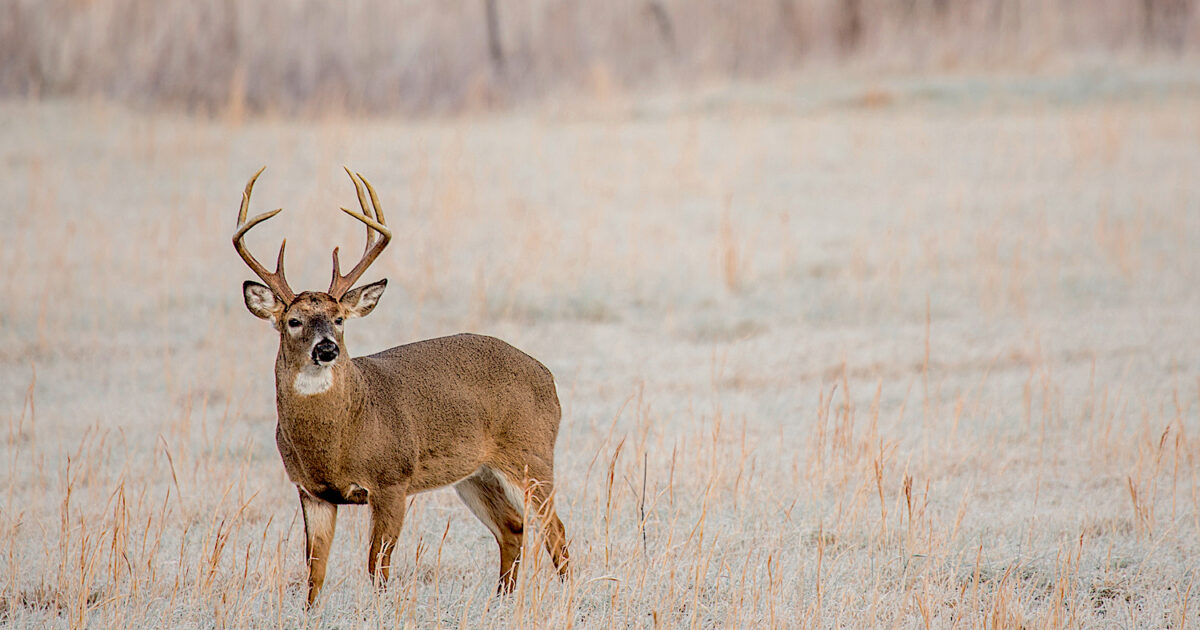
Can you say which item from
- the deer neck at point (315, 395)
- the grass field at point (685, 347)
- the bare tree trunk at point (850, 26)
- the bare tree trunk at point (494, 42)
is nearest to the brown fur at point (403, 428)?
the deer neck at point (315, 395)

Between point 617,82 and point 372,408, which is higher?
point 617,82

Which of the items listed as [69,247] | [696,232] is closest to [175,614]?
[69,247]

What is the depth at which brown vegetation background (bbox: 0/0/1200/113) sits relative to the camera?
55.9ft

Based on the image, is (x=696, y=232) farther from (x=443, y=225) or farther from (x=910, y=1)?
(x=910, y=1)

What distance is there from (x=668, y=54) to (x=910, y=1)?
163 inches

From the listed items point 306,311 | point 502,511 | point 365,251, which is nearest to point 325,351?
point 306,311

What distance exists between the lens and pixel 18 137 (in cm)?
1473

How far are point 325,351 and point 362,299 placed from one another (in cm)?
40

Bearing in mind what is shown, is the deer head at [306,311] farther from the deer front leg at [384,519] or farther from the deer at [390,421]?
the deer front leg at [384,519]

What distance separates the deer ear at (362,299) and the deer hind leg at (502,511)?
699 mm

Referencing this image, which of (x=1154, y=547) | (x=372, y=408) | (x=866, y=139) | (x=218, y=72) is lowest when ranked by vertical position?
(x=1154, y=547)

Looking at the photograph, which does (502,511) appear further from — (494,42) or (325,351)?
(494,42)

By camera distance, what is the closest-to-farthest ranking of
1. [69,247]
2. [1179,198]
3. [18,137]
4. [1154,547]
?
1. [1154,547]
2. [69,247]
3. [1179,198]
4. [18,137]

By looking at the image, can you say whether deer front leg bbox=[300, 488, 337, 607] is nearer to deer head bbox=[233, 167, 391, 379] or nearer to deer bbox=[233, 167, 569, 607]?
deer bbox=[233, 167, 569, 607]
